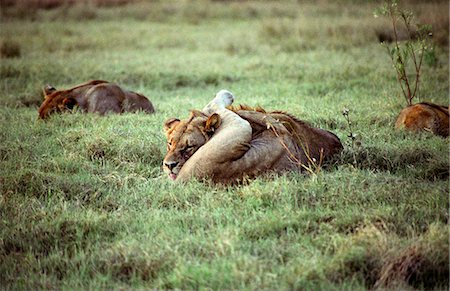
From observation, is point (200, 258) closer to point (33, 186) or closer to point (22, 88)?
point (33, 186)

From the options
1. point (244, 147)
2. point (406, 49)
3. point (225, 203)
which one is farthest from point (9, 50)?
point (225, 203)

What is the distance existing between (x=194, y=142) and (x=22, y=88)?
253 inches

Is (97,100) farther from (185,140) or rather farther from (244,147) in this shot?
(244,147)

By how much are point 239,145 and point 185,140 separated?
0.55 m

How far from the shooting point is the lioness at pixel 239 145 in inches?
218

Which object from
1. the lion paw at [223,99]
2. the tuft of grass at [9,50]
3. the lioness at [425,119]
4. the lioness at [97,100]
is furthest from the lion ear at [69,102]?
the tuft of grass at [9,50]

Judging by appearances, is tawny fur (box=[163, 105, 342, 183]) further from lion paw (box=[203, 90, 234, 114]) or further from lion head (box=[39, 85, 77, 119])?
lion head (box=[39, 85, 77, 119])

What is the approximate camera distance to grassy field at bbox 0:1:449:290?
4117mm

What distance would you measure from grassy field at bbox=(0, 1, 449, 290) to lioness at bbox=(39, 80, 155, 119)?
0.32 m

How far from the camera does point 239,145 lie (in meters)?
5.51

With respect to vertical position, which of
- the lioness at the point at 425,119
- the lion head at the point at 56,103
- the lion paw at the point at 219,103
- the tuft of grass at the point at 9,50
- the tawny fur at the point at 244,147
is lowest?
the tuft of grass at the point at 9,50

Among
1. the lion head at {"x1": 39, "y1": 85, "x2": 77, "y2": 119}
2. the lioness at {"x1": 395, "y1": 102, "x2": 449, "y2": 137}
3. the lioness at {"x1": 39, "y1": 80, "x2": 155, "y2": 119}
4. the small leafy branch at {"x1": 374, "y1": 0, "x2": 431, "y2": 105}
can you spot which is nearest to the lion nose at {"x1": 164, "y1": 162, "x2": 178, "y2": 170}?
the lioness at {"x1": 395, "y1": 102, "x2": 449, "y2": 137}

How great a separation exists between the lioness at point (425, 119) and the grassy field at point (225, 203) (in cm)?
26

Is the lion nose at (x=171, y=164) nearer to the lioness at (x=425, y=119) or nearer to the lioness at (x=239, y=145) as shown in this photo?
the lioness at (x=239, y=145)
